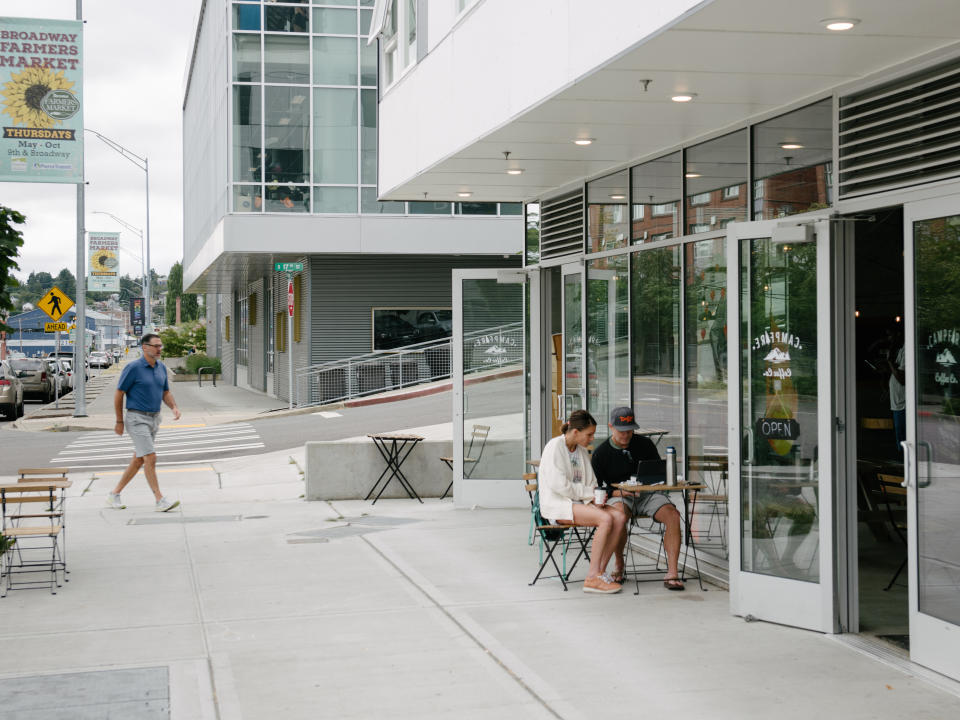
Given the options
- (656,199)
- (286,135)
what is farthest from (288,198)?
(656,199)

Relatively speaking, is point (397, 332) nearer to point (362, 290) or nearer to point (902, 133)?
point (362, 290)

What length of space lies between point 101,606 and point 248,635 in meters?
1.54

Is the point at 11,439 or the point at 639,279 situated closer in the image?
the point at 639,279

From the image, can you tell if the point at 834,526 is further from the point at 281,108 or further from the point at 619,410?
the point at 281,108

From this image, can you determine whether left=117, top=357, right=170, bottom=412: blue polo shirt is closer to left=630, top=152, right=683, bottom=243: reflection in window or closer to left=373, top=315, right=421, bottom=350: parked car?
left=630, top=152, right=683, bottom=243: reflection in window

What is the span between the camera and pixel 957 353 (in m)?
6.12

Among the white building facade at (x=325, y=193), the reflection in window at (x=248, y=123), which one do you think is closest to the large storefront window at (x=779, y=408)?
the white building facade at (x=325, y=193)

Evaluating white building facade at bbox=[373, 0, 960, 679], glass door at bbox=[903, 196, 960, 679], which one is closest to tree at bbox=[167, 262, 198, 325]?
white building facade at bbox=[373, 0, 960, 679]

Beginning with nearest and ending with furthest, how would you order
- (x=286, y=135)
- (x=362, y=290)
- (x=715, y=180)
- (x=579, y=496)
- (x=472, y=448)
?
(x=579, y=496) < (x=715, y=180) < (x=472, y=448) < (x=286, y=135) < (x=362, y=290)

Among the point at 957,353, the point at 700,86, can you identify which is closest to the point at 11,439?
the point at 700,86

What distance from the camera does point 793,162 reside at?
26.5ft

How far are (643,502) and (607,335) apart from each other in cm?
285

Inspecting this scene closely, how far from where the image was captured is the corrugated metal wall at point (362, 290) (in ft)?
104

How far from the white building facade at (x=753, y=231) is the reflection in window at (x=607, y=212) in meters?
0.03
